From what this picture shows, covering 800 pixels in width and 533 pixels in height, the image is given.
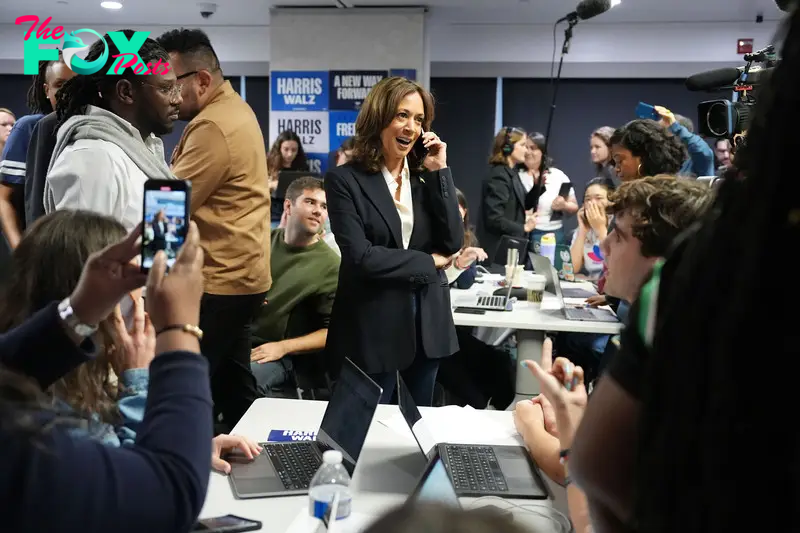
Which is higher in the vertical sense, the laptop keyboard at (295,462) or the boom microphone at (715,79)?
the boom microphone at (715,79)

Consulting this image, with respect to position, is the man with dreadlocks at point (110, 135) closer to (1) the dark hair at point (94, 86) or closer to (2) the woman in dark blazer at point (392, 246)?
(1) the dark hair at point (94, 86)

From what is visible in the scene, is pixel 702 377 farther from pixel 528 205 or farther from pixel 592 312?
pixel 528 205

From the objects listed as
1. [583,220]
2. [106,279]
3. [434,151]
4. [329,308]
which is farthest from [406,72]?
[106,279]

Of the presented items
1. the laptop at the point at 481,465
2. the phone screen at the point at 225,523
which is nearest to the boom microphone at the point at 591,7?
the laptop at the point at 481,465

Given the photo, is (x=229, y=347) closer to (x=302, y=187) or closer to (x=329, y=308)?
(x=329, y=308)

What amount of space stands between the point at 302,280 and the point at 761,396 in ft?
8.76

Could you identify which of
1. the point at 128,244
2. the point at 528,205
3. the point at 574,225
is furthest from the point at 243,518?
the point at 574,225

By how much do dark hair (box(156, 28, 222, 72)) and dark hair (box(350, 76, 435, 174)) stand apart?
1.74ft

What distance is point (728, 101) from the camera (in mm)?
2531

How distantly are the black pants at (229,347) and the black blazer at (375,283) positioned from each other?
13.0 inches

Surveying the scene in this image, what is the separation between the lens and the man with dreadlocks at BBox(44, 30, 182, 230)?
187cm

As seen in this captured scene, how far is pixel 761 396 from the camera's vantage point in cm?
46

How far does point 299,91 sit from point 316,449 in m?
5.21

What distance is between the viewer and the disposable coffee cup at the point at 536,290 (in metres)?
3.68
